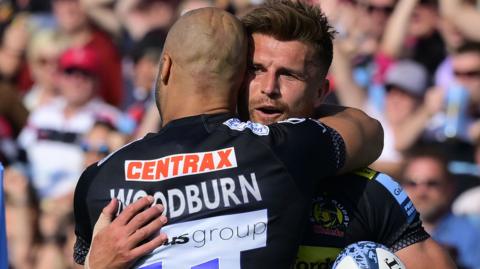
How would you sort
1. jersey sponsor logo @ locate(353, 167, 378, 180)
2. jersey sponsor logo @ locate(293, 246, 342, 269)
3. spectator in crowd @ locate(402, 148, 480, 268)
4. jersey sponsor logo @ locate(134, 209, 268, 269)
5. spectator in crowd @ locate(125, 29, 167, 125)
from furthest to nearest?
1. spectator in crowd @ locate(125, 29, 167, 125)
2. spectator in crowd @ locate(402, 148, 480, 268)
3. jersey sponsor logo @ locate(353, 167, 378, 180)
4. jersey sponsor logo @ locate(293, 246, 342, 269)
5. jersey sponsor logo @ locate(134, 209, 268, 269)

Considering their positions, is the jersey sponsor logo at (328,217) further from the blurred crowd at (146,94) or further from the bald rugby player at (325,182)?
the blurred crowd at (146,94)

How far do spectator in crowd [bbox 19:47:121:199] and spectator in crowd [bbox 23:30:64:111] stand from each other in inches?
4.8

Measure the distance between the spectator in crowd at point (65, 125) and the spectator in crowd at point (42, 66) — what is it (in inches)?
4.8

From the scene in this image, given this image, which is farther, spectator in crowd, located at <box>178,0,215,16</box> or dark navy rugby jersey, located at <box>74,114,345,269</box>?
spectator in crowd, located at <box>178,0,215,16</box>

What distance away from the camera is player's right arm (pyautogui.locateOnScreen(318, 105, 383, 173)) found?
372 cm

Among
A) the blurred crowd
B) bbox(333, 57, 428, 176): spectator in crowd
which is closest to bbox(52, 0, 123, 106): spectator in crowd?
the blurred crowd

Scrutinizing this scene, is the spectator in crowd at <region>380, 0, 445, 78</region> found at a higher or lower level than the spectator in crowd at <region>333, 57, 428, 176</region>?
higher

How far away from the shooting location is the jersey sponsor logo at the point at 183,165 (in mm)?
3447

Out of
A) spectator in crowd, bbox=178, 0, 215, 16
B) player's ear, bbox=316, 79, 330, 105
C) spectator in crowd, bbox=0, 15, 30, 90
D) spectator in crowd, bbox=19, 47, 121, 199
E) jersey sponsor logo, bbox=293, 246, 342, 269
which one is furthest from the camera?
spectator in crowd, bbox=0, 15, 30, 90

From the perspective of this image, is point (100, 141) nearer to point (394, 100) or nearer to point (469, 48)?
point (394, 100)

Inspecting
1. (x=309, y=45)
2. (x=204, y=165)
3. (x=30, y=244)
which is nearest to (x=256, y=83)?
(x=309, y=45)

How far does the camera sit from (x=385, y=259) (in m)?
3.35

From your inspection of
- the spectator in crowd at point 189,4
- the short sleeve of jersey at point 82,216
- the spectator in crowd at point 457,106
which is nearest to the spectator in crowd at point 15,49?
the spectator in crowd at point 189,4

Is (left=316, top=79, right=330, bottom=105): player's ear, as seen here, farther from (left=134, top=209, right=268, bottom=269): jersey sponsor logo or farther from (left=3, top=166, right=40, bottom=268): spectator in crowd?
(left=3, top=166, right=40, bottom=268): spectator in crowd
